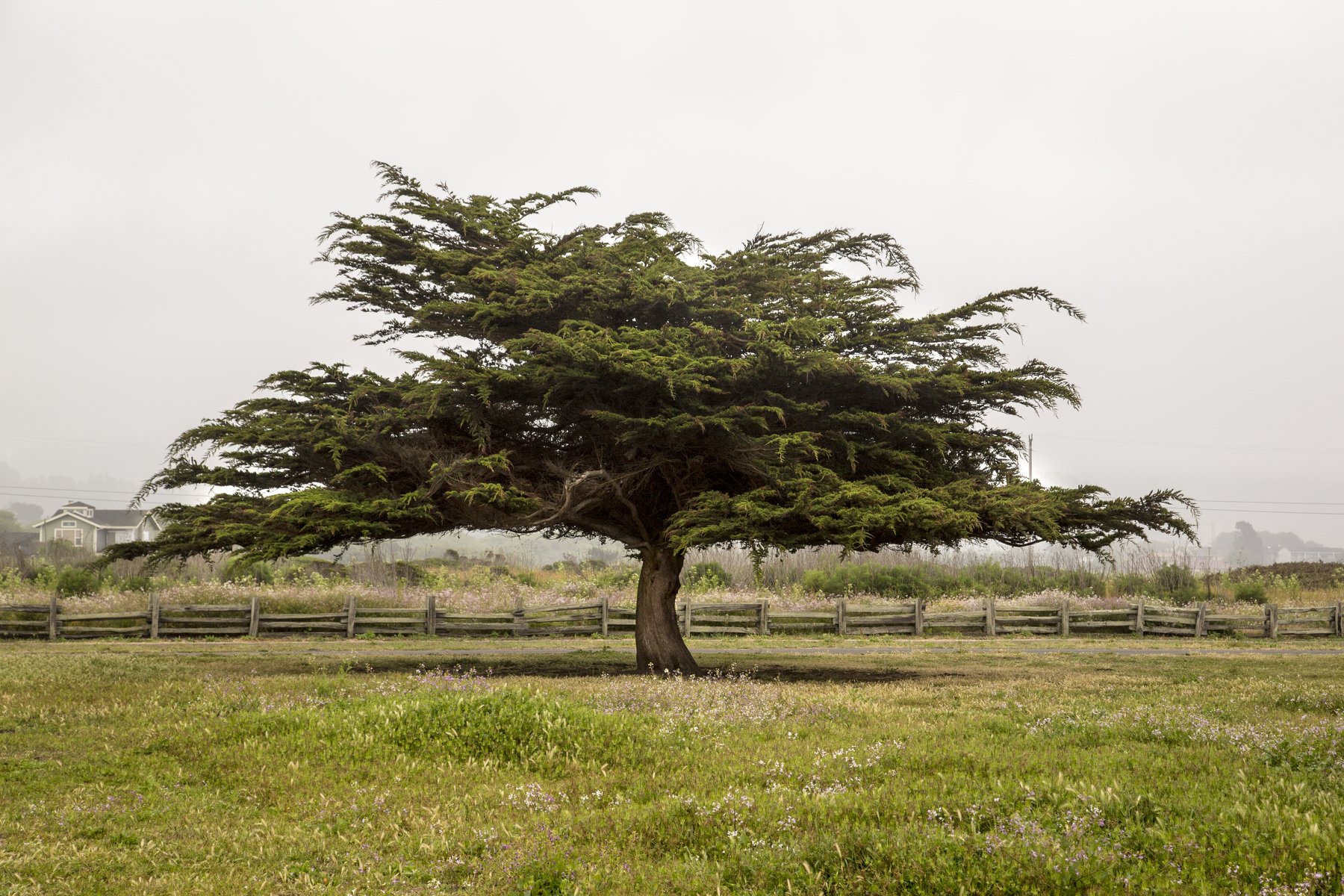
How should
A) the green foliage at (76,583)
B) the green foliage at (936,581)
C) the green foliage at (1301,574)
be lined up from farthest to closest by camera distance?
the green foliage at (1301,574), the green foliage at (936,581), the green foliage at (76,583)

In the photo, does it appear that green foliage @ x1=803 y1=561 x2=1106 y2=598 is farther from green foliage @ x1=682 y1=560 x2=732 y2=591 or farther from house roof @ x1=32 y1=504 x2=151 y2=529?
house roof @ x1=32 y1=504 x2=151 y2=529

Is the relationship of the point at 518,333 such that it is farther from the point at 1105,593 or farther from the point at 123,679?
the point at 1105,593

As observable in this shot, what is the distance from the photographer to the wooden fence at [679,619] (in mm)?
32125

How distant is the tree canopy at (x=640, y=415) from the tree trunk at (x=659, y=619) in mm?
62

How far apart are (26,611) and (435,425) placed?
22.1 m

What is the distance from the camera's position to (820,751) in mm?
9750

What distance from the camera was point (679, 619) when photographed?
34.9 m

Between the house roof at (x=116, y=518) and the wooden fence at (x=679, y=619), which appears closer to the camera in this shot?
the wooden fence at (x=679, y=619)

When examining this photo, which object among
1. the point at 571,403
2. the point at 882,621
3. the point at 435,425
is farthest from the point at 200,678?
the point at 882,621

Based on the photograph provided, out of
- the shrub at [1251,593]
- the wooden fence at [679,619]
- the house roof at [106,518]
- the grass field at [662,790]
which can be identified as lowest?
the wooden fence at [679,619]

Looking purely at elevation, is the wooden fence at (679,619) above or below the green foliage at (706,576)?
below

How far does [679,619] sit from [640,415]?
1721 centimetres

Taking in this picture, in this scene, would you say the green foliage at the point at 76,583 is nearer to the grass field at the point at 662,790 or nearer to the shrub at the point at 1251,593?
the grass field at the point at 662,790

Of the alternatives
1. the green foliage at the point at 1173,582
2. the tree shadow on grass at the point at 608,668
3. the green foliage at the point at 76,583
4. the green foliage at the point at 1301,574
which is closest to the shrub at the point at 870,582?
the green foliage at the point at 1173,582
